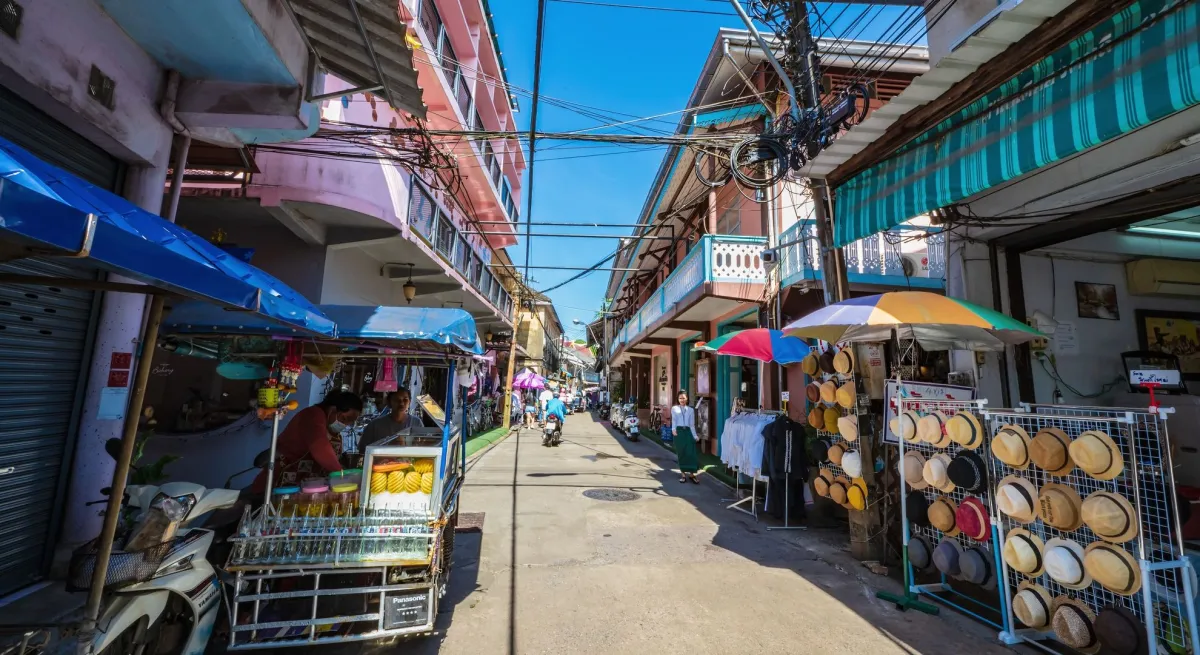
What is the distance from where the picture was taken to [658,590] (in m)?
4.30

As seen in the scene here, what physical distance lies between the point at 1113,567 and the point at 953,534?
1318 mm

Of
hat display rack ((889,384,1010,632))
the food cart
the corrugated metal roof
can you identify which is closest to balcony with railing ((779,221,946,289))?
the corrugated metal roof

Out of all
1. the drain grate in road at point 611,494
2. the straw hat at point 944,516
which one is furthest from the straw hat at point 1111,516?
the drain grate in road at point 611,494

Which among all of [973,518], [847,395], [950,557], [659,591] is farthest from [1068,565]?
[659,591]

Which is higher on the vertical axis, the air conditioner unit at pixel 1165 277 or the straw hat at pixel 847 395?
the air conditioner unit at pixel 1165 277

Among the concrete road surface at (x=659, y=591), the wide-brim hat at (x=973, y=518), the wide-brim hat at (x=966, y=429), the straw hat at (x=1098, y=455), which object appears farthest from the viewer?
the wide-brim hat at (x=966, y=429)

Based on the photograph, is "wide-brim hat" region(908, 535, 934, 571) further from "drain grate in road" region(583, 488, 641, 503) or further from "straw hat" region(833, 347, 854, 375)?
"drain grate in road" region(583, 488, 641, 503)

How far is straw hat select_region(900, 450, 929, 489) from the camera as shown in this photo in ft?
14.2

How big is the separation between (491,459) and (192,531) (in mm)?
8632

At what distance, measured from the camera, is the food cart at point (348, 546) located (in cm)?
303

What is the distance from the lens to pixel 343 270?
8.69 m

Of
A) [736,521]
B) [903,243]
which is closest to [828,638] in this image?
[736,521]

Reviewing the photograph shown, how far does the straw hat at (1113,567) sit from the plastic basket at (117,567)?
5.65m

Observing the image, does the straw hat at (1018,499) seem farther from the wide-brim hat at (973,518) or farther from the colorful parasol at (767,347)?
the colorful parasol at (767,347)
